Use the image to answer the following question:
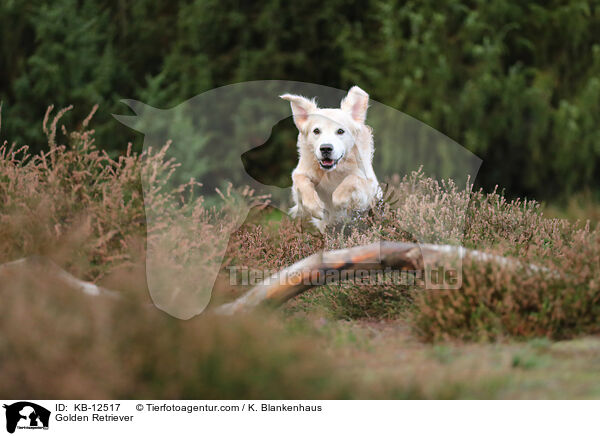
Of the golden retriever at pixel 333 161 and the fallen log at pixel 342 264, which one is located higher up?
the golden retriever at pixel 333 161

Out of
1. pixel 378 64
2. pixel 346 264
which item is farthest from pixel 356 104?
pixel 378 64

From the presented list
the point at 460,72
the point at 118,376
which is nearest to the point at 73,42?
the point at 460,72

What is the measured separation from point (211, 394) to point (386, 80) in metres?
9.15

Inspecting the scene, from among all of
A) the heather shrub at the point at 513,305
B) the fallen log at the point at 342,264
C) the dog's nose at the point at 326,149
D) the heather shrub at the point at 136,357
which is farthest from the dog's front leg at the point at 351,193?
the heather shrub at the point at 136,357

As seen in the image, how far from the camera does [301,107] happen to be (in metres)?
5.52

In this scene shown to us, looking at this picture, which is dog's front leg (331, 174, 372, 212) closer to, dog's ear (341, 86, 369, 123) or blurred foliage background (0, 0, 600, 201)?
dog's ear (341, 86, 369, 123)

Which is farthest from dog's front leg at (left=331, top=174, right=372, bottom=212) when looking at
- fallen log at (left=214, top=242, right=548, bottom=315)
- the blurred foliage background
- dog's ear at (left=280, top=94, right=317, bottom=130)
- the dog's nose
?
the blurred foliage background

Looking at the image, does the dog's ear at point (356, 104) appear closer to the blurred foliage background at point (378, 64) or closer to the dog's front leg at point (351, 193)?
the dog's front leg at point (351, 193)

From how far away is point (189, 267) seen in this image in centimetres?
452

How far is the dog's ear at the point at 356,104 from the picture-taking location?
17.8 ft
